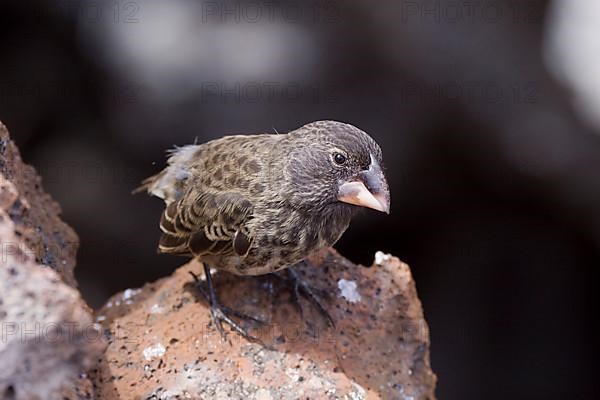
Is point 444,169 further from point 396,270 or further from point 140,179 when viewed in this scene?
point 396,270

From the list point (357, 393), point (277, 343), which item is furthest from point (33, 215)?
point (357, 393)

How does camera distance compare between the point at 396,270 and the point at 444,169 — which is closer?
the point at 396,270

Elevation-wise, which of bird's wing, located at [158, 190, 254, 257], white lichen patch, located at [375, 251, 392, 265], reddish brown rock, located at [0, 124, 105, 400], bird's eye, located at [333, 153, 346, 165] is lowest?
white lichen patch, located at [375, 251, 392, 265]

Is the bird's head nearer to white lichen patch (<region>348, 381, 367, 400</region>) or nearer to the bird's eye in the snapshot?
the bird's eye

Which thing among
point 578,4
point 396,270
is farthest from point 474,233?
point 396,270

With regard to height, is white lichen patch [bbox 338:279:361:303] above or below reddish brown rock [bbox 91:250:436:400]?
→ above

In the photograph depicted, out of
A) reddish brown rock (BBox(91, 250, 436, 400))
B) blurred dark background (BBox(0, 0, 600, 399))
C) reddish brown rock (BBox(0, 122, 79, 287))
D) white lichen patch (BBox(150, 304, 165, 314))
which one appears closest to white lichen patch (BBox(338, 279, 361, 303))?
reddish brown rock (BBox(91, 250, 436, 400))
